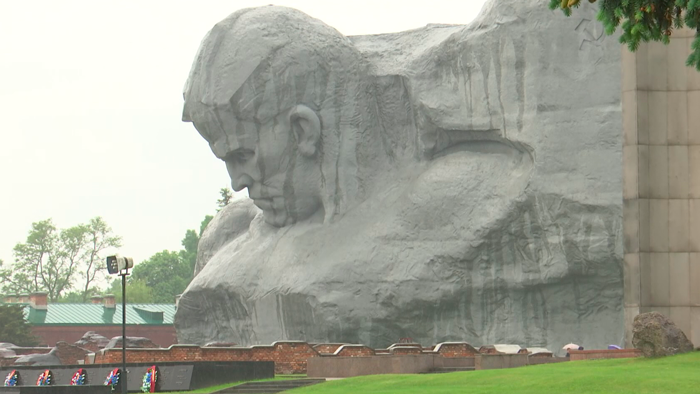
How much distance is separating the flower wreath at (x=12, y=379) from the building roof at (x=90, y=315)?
125 feet

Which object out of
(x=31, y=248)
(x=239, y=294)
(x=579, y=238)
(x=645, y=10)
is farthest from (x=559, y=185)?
(x=31, y=248)

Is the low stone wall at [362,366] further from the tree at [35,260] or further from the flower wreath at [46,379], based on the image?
the tree at [35,260]

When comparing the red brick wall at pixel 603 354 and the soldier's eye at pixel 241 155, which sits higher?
the soldier's eye at pixel 241 155

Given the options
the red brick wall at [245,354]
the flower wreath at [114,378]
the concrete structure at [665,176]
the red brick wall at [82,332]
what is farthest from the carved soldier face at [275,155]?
the red brick wall at [82,332]

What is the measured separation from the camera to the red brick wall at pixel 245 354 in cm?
3125

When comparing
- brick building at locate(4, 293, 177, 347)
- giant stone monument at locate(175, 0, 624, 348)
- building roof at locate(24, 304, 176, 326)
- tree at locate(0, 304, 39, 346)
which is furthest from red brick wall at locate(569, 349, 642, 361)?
building roof at locate(24, 304, 176, 326)

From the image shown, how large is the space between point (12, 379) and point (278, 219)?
13.2 meters

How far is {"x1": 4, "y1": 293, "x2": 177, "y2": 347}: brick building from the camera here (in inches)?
2591

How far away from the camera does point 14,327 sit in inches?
2323

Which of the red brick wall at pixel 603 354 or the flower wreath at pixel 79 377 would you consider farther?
the flower wreath at pixel 79 377

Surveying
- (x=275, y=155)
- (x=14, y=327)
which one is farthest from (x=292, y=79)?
(x=14, y=327)

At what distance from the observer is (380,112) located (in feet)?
126

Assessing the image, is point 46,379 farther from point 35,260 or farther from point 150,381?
point 35,260

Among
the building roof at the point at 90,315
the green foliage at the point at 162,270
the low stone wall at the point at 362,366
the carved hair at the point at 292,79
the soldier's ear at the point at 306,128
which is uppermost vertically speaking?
the carved hair at the point at 292,79
